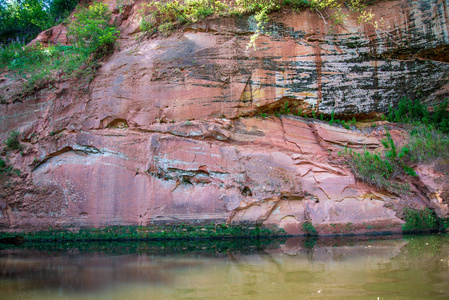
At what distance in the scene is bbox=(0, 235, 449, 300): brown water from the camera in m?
4.01

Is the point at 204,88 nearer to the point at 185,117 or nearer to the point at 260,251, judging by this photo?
the point at 185,117

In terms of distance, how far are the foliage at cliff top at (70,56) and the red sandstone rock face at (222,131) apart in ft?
1.71

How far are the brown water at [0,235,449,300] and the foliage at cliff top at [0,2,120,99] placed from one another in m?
6.16

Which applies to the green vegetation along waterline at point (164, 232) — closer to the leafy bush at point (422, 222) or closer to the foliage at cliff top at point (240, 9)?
the leafy bush at point (422, 222)

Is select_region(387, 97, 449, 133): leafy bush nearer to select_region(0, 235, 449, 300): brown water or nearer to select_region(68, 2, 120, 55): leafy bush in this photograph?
select_region(0, 235, 449, 300): brown water

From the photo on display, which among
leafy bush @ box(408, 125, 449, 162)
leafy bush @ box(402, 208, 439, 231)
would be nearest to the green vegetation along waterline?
leafy bush @ box(402, 208, 439, 231)

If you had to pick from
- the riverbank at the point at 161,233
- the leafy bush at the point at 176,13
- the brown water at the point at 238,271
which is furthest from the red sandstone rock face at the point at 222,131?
the brown water at the point at 238,271

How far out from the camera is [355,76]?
11.3 meters

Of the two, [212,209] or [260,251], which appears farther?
[212,209]

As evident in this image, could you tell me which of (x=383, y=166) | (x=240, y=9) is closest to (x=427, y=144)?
(x=383, y=166)

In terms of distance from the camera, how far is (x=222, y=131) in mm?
10688

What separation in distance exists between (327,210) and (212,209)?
341cm

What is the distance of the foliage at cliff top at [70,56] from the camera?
11422 mm

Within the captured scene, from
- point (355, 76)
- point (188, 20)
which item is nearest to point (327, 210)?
point (355, 76)
